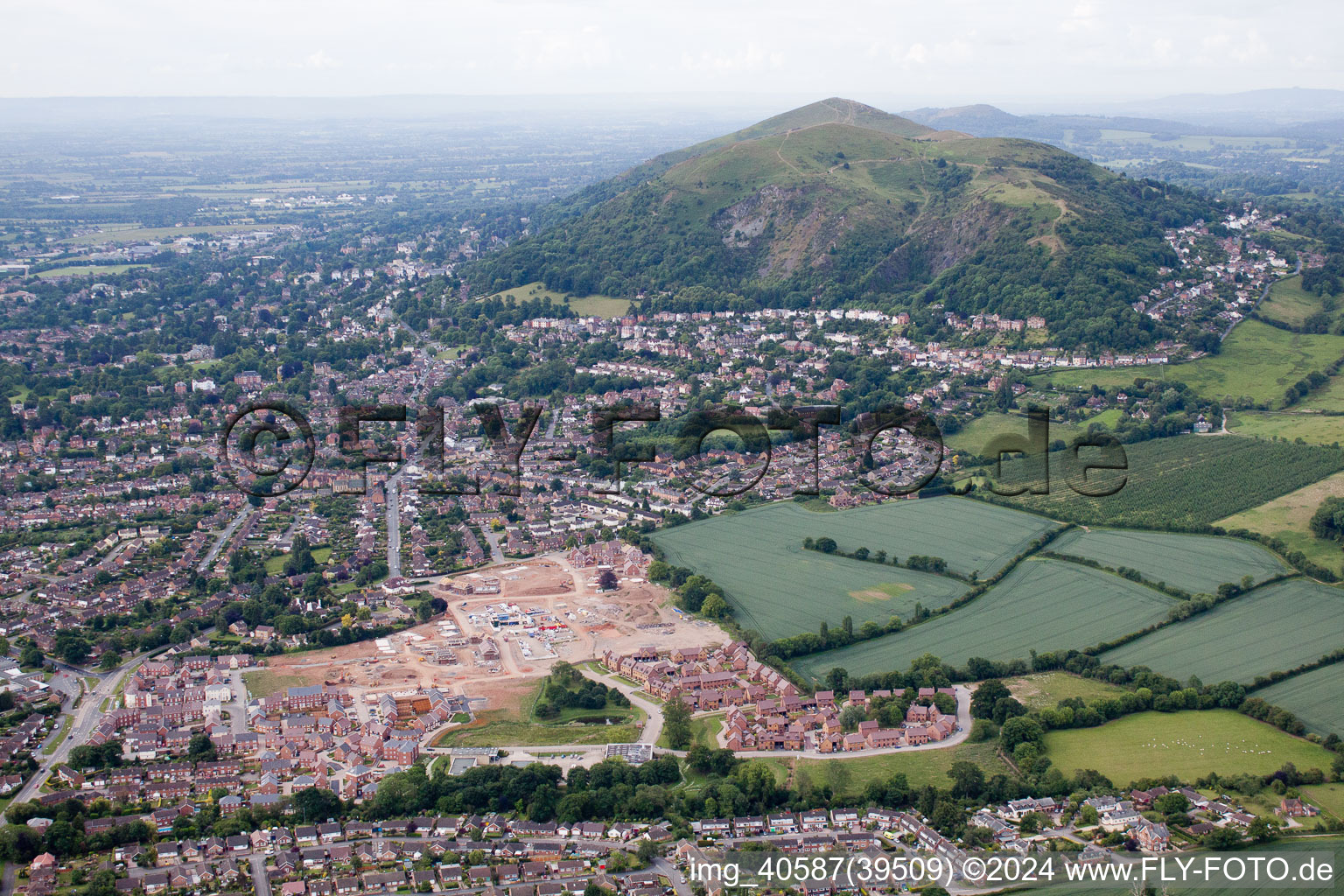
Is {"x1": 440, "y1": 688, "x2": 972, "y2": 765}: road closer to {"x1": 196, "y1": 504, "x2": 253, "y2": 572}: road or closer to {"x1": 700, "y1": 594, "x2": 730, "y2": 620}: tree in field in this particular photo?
{"x1": 700, "y1": 594, "x2": 730, "y2": 620}: tree in field

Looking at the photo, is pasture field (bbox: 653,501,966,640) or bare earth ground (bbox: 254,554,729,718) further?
pasture field (bbox: 653,501,966,640)

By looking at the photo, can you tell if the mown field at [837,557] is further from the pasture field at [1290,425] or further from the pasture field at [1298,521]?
the pasture field at [1290,425]

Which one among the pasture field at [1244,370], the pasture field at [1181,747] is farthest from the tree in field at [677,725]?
the pasture field at [1244,370]

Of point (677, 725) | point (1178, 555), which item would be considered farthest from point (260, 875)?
point (1178, 555)

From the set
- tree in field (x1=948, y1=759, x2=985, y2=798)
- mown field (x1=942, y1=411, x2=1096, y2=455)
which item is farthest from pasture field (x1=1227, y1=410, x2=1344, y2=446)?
tree in field (x1=948, y1=759, x2=985, y2=798)

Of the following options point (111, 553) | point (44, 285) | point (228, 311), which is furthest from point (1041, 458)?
point (44, 285)

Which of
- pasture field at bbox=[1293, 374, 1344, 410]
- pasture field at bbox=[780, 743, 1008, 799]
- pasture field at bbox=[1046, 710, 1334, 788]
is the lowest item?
pasture field at bbox=[780, 743, 1008, 799]
